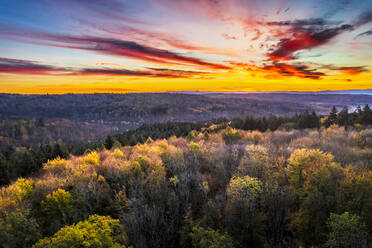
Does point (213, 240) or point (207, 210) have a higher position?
point (213, 240)

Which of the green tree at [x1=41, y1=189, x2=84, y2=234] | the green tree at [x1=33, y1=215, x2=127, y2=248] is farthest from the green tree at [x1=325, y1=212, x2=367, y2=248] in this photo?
the green tree at [x1=41, y1=189, x2=84, y2=234]

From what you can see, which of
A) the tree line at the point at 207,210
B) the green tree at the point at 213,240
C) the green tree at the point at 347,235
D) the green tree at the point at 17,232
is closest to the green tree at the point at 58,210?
the tree line at the point at 207,210

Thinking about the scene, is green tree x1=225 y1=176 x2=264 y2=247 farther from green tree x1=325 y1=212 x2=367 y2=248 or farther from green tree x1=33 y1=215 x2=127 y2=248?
green tree x1=33 y1=215 x2=127 y2=248

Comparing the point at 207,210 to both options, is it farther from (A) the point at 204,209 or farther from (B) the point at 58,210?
(B) the point at 58,210

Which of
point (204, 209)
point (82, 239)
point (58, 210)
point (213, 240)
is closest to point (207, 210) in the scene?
point (204, 209)

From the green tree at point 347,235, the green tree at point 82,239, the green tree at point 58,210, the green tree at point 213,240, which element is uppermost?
the green tree at point 347,235

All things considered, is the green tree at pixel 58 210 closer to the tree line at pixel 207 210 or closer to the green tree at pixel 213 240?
the tree line at pixel 207 210

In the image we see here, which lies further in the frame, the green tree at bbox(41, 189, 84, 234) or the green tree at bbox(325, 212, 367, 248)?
the green tree at bbox(41, 189, 84, 234)

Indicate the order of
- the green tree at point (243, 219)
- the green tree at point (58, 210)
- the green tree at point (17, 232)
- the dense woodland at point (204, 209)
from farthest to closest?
the green tree at point (58, 210) → the green tree at point (243, 219) → the green tree at point (17, 232) → the dense woodland at point (204, 209)

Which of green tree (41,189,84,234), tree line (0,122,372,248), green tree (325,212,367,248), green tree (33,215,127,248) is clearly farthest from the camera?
green tree (41,189,84,234)

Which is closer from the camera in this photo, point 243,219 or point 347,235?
point 347,235

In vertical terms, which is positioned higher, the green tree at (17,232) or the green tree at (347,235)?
the green tree at (347,235)

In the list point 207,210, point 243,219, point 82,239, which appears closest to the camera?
point 82,239
